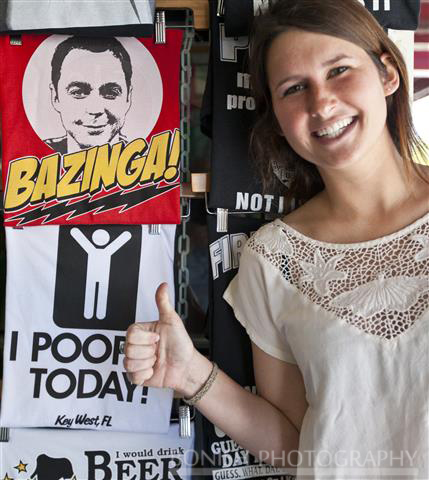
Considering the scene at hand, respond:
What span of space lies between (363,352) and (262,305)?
0.79 ft

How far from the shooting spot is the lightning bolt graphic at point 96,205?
1.29 metres

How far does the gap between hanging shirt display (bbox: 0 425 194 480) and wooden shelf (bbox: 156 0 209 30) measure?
956mm

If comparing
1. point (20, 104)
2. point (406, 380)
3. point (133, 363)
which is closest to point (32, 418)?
point (133, 363)

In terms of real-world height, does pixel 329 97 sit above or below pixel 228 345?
above

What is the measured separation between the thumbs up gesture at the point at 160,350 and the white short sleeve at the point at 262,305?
0.51ft

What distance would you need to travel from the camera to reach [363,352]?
1.00 meters

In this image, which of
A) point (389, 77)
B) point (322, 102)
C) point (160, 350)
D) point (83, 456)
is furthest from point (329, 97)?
point (83, 456)

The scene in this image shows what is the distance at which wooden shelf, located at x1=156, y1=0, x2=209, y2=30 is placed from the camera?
4.30 ft

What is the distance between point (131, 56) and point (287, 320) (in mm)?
686

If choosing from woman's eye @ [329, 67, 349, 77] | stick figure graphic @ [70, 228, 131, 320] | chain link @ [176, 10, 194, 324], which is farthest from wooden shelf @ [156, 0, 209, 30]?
stick figure graphic @ [70, 228, 131, 320]

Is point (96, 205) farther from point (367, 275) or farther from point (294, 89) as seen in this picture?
point (367, 275)

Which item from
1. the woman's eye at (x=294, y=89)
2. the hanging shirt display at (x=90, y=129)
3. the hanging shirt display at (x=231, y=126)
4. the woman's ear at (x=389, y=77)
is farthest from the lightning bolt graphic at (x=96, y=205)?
the woman's ear at (x=389, y=77)

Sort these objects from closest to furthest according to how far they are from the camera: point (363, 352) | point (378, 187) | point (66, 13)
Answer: point (363, 352) < point (378, 187) < point (66, 13)

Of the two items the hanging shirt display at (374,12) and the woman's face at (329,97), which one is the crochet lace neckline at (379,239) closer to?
the woman's face at (329,97)
